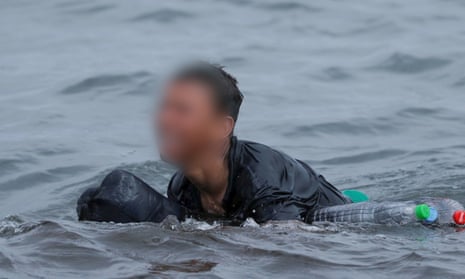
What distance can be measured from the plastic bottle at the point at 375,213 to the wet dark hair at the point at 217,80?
87 cm

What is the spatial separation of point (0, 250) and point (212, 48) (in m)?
9.35

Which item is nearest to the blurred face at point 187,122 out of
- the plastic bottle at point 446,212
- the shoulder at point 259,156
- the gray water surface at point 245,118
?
the shoulder at point 259,156

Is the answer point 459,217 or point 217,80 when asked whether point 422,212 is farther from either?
point 217,80

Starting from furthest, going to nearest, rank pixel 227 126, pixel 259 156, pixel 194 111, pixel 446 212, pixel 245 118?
pixel 245 118 < pixel 446 212 < pixel 259 156 < pixel 227 126 < pixel 194 111

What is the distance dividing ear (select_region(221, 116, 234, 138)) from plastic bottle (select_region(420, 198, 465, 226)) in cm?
123

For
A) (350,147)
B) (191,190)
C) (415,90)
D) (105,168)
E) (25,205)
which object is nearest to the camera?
(191,190)

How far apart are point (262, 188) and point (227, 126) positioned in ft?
1.24

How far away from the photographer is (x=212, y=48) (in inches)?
560

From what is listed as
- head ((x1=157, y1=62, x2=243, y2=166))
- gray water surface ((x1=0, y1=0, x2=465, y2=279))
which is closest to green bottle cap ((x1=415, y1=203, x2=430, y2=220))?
gray water surface ((x1=0, y1=0, x2=465, y2=279))

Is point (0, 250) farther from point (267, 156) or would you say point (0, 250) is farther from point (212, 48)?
point (212, 48)

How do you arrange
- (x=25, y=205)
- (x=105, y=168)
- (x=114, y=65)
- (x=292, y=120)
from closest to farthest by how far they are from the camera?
(x=25, y=205)
(x=105, y=168)
(x=292, y=120)
(x=114, y=65)

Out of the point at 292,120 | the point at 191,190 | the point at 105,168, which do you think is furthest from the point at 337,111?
the point at 191,190

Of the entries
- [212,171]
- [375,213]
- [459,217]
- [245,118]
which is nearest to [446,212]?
[459,217]

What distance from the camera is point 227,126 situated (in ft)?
18.5
